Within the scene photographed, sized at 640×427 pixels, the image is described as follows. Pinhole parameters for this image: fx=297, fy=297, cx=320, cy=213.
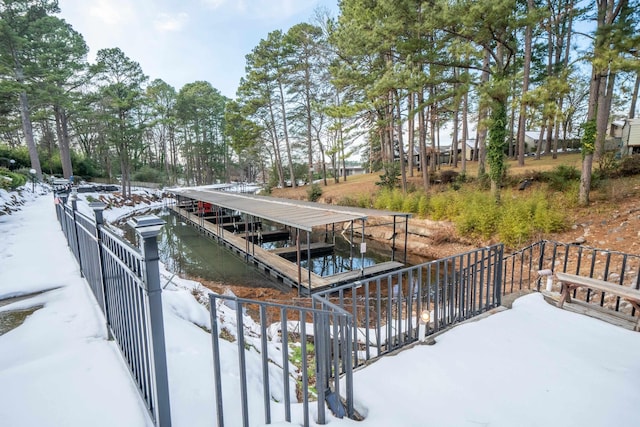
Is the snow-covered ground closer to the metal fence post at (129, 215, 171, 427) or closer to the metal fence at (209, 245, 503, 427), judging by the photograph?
the metal fence at (209, 245, 503, 427)

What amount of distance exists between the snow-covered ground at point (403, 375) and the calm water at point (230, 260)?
5205 millimetres

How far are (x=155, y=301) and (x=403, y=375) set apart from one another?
2.07 metres

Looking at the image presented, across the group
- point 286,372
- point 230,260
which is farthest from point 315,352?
point 230,260

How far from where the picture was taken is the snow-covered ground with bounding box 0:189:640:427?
189cm

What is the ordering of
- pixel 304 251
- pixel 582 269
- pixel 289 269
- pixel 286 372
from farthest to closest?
pixel 304 251
pixel 289 269
pixel 582 269
pixel 286 372

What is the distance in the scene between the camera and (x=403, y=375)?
2518 mm

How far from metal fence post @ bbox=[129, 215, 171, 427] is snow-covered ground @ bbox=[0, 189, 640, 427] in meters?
0.32

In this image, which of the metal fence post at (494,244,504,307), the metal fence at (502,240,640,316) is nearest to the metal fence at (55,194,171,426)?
the metal fence post at (494,244,504,307)

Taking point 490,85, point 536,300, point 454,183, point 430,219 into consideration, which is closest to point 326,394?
point 536,300

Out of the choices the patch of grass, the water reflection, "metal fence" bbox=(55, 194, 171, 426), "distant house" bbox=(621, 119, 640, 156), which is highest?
"distant house" bbox=(621, 119, 640, 156)

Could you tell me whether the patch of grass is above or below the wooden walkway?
above

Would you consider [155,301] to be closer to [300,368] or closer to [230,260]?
[300,368]

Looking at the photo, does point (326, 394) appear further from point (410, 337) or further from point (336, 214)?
point (336, 214)

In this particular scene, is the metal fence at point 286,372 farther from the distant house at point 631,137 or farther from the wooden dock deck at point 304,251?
the distant house at point 631,137
